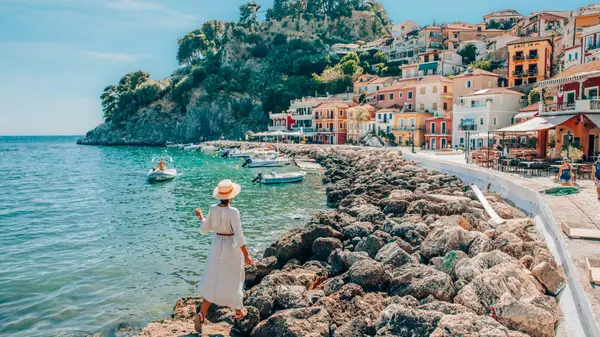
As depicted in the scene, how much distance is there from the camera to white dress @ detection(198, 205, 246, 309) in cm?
715

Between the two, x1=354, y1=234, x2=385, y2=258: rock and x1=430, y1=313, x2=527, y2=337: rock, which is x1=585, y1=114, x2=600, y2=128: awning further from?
x1=430, y1=313, x2=527, y2=337: rock

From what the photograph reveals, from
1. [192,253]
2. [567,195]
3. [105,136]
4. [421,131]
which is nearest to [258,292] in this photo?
[192,253]

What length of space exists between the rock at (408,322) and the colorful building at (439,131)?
47.2m

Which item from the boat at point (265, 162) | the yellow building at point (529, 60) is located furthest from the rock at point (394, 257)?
the yellow building at point (529, 60)

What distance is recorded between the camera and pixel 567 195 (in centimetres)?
1495

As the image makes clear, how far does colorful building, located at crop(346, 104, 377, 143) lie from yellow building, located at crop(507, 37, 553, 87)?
19.3 meters

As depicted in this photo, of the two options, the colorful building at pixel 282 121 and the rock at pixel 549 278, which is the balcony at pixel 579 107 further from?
the colorful building at pixel 282 121

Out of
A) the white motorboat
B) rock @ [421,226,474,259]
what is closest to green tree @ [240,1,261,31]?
the white motorboat

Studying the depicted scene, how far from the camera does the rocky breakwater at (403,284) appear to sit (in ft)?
21.1

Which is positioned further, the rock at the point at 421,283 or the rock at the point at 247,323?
the rock at the point at 421,283

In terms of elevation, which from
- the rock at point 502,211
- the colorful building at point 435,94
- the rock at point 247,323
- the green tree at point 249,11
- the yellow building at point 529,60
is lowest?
the rock at point 247,323

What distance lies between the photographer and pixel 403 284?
8.48m

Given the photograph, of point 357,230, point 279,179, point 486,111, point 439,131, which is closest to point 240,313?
point 357,230

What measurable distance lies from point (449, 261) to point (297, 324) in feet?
12.9
